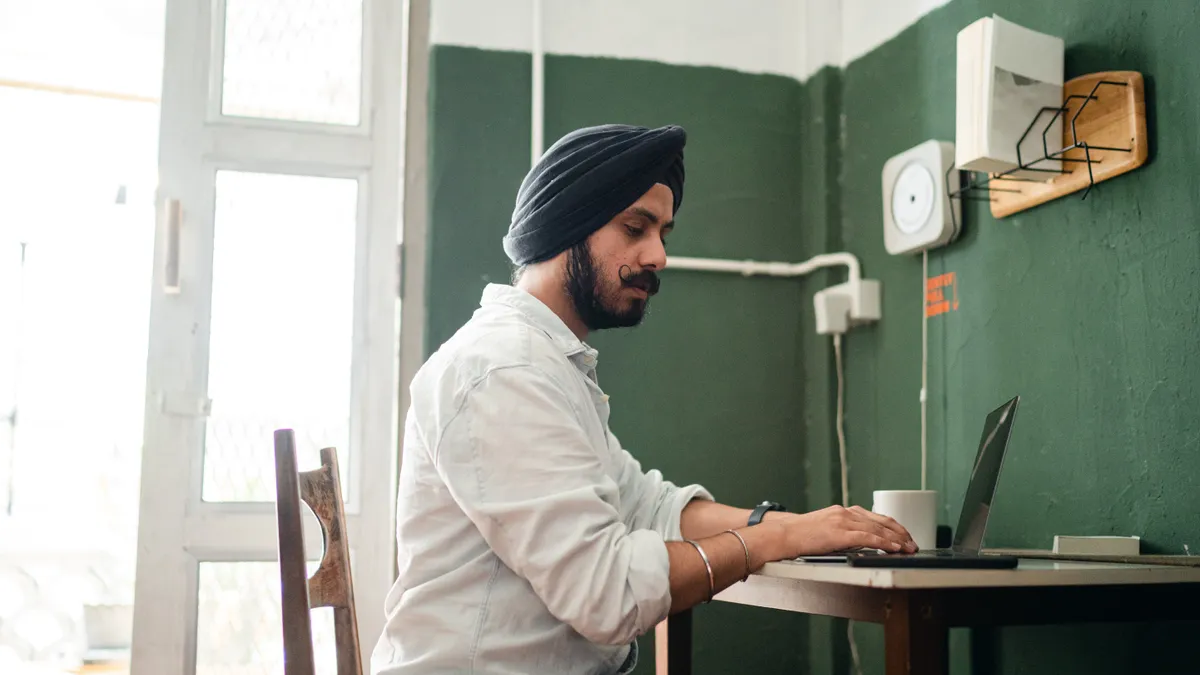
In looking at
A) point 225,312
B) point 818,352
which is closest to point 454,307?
point 225,312

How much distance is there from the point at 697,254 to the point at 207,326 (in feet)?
3.86

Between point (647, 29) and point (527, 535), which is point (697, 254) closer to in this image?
point (647, 29)

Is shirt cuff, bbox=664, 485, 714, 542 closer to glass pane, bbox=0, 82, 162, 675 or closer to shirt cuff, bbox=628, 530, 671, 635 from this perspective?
shirt cuff, bbox=628, 530, 671, 635

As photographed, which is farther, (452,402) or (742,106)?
(742,106)

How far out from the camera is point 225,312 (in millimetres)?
2473

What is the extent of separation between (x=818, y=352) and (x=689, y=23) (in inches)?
35.4

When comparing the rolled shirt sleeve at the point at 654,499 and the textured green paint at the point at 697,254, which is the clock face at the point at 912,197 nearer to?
the textured green paint at the point at 697,254

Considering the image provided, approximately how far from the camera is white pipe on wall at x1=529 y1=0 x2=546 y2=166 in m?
2.54

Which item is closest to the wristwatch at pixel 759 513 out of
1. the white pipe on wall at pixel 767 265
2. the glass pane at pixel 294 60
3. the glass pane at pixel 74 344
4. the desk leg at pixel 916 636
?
the desk leg at pixel 916 636

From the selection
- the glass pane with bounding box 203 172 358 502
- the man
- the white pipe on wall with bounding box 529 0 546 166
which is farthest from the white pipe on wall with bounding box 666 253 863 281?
the man

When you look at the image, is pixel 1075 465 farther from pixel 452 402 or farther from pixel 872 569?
pixel 452 402

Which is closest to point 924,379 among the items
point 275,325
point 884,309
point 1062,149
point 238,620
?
point 884,309

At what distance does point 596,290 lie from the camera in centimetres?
156

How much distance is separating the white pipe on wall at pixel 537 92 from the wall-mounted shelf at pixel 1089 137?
1.06 meters
